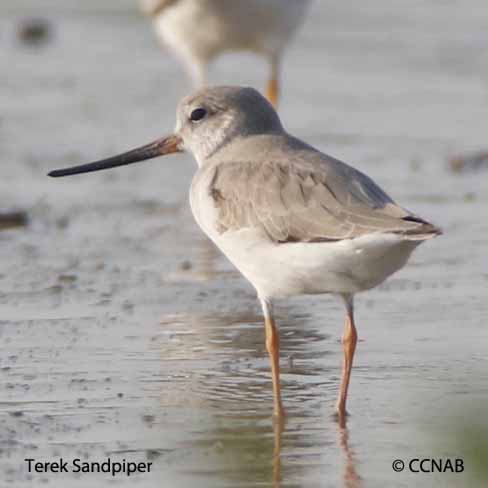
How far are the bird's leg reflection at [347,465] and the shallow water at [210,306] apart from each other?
20 mm

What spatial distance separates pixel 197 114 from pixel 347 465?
217 cm

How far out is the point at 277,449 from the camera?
5.53 m

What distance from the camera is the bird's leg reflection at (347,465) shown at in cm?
514

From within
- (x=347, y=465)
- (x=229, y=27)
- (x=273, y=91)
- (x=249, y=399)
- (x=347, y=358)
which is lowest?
(x=273, y=91)

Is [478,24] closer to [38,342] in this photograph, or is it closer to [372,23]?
[372,23]

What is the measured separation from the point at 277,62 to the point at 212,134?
18.5ft

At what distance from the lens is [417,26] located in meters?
15.9

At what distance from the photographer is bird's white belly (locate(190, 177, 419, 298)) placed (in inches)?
221

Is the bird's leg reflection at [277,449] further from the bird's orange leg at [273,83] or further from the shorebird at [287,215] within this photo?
the bird's orange leg at [273,83]

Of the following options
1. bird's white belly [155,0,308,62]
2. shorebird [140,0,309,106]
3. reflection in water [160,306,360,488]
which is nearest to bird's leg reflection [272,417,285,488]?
reflection in water [160,306,360,488]

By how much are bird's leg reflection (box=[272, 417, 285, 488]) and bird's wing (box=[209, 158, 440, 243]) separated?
→ 2.31 feet

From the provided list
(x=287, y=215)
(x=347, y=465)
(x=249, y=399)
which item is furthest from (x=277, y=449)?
(x=287, y=215)

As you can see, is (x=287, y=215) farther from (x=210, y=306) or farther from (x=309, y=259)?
(x=210, y=306)

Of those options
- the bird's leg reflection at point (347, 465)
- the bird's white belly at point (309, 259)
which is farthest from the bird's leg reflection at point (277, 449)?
the bird's white belly at point (309, 259)
